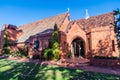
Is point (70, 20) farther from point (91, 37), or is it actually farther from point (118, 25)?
point (118, 25)

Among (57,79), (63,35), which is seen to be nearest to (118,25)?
(57,79)

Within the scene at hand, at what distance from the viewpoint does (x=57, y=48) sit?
2491 centimetres

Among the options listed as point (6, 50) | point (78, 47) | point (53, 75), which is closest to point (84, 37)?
point (78, 47)

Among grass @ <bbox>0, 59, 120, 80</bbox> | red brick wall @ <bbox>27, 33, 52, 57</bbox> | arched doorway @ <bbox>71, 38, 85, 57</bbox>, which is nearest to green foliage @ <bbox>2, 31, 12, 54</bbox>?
red brick wall @ <bbox>27, 33, 52, 57</bbox>

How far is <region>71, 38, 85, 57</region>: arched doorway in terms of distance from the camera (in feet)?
88.7

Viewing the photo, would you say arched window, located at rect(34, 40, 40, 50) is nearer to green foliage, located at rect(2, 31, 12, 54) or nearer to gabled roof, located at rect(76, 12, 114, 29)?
green foliage, located at rect(2, 31, 12, 54)

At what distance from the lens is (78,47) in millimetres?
27781

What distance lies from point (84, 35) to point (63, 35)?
3.95 meters

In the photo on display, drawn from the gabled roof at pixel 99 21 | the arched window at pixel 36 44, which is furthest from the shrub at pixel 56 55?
the arched window at pixel 36 44

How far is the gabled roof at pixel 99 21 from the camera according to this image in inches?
999

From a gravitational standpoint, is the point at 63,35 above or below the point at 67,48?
above

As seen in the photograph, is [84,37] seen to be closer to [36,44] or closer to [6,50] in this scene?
[36,44]

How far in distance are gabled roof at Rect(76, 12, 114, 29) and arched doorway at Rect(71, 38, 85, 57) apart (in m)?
2.84

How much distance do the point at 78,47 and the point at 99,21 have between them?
6.09 meters
